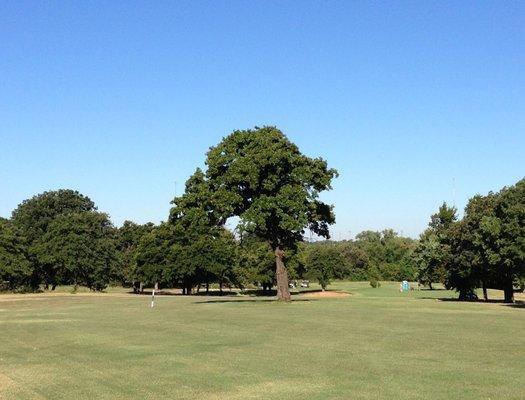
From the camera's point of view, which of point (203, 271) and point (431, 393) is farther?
point (203, 271)

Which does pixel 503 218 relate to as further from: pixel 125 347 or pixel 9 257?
pixel 9 257

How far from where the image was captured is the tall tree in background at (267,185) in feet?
178

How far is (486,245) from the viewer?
59906mm

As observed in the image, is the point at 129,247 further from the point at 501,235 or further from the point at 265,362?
the point at 265,362

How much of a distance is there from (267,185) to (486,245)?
73.3 ft

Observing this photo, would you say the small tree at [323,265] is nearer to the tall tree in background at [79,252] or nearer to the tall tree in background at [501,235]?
the tall tree in background at [79,252]

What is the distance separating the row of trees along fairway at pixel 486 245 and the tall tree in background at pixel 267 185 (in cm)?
1528

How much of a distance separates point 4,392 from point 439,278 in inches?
3293

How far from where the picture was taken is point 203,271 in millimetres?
103625

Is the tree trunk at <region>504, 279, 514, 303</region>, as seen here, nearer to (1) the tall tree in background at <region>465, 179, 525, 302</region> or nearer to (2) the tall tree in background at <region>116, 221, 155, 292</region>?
(1) the tall tree in background at <region>465, 179, 525, 302</region>

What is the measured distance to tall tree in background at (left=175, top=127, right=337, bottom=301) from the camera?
54344 mm

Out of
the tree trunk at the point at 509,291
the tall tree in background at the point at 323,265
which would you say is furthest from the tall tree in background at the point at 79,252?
the tree trunk at the point at 509,291

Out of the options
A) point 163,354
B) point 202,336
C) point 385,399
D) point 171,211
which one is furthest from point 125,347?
point 171,211

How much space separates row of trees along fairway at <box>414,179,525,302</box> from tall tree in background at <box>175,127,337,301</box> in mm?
15277
